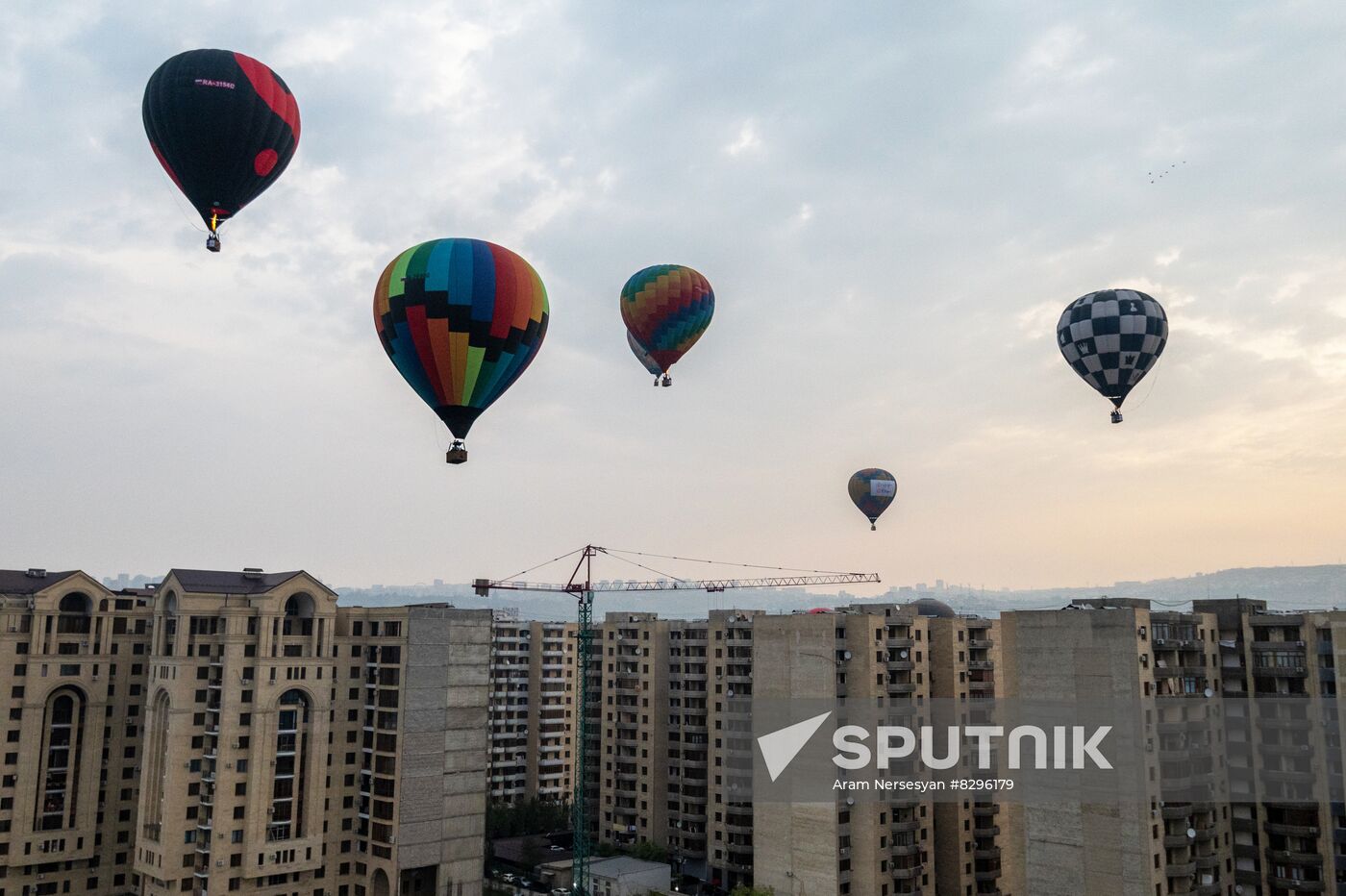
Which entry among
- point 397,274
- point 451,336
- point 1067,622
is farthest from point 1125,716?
point 397,274

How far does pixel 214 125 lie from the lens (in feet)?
120

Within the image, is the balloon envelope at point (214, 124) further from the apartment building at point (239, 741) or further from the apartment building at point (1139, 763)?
the apartment building at point (1139, 763)

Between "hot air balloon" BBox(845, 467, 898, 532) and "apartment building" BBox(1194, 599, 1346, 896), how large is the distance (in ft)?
95.8

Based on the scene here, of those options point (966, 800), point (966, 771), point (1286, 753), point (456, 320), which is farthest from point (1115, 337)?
point (456, 320)

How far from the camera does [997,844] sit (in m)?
66.2

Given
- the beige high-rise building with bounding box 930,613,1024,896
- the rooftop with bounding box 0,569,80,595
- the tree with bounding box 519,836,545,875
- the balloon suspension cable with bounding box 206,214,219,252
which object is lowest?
the tree with bounding box 519,836,545,875

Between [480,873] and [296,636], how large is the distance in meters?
20.8

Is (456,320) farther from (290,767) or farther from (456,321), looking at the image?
(290,767)

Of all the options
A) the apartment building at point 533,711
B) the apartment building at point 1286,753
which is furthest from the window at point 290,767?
the apartment building at point 1286,753

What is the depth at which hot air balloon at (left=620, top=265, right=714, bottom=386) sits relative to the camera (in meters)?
56.5

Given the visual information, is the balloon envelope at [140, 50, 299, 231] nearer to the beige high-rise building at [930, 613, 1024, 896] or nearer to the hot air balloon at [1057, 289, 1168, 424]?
the hot air balloon at [1057, 289, 1168, 424]

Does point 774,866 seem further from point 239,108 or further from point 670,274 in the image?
point 239,108

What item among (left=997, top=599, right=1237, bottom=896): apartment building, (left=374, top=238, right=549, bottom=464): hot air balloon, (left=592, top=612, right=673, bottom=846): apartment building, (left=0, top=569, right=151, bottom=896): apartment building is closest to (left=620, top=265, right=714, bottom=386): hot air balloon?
(left=374, top=238, right=549, bottom=464): hot air balloon

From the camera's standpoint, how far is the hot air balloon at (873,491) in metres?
78.6
